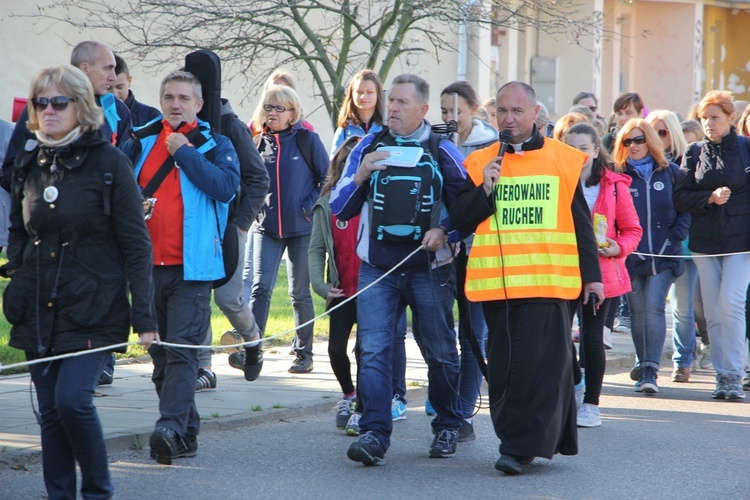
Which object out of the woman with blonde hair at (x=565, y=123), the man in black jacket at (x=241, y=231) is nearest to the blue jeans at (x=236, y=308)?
the man in black jacket at (x=241, y=231)

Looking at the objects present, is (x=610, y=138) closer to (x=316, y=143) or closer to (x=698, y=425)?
(x=316, y=143)

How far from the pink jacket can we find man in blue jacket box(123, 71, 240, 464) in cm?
280

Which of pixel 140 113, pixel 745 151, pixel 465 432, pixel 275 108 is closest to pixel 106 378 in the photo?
pixel 140 113

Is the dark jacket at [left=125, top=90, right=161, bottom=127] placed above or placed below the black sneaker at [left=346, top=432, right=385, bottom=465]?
above

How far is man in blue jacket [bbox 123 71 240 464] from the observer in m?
6.31

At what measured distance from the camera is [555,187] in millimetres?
6375

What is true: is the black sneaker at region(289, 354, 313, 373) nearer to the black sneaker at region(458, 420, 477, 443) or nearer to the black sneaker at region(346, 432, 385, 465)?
the black sneaker at region(458, 420, 477, 443)

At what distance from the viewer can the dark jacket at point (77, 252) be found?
5.08m

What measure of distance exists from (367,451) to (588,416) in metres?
2.08

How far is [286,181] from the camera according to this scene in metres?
9.40

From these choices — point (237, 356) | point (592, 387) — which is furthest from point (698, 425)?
point (237, 356)

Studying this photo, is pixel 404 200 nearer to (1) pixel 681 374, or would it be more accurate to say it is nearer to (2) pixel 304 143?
(2) pixel 304 143

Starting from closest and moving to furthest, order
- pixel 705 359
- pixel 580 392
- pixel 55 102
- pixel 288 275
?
1. pixel 55 102
2. pixel 580 392
3. pixel 288 275
4. pixel 705 359

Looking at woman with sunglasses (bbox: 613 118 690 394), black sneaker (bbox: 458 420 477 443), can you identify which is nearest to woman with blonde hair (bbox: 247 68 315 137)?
woman with sunglasses (bbox: 613 118 690 394)
